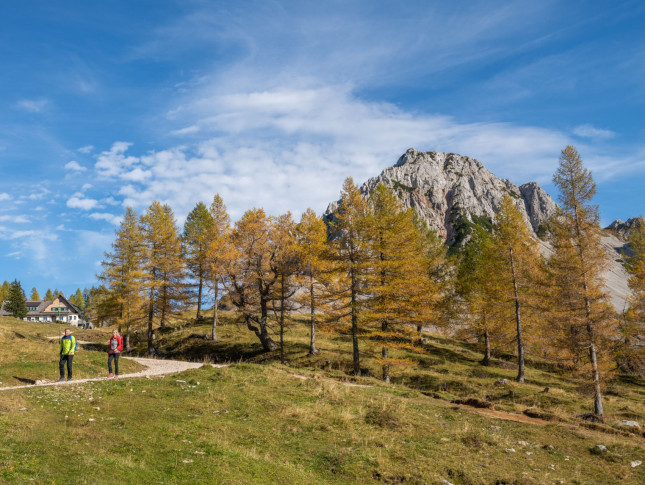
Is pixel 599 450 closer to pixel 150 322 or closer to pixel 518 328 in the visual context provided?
pixel 518 328

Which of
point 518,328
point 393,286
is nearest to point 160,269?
point 393,286

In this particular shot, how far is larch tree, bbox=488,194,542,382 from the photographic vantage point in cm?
3173

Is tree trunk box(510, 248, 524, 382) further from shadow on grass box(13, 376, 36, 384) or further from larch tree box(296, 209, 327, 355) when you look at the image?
shadow on grass box(13, 376, 36, 384)

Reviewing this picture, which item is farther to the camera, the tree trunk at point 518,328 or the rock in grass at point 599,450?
the tree trunk at point 518,328

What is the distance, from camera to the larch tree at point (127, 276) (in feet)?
126

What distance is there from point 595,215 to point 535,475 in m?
18.8

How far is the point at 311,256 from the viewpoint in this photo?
33.0 metres

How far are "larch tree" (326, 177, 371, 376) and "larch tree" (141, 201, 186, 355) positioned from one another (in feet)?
61.1

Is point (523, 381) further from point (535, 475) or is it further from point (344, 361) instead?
point (535, 475)

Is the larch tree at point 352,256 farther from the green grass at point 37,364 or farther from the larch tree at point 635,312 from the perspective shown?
the larch tree at point 635,312

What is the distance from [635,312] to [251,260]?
3587cm

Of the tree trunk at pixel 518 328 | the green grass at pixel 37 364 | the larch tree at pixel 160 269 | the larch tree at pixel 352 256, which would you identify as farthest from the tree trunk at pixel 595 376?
the larch tree at pixel 160 269

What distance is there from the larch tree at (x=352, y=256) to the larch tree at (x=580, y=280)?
12.4m

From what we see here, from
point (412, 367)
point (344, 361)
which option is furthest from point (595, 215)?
point (344, 361)
